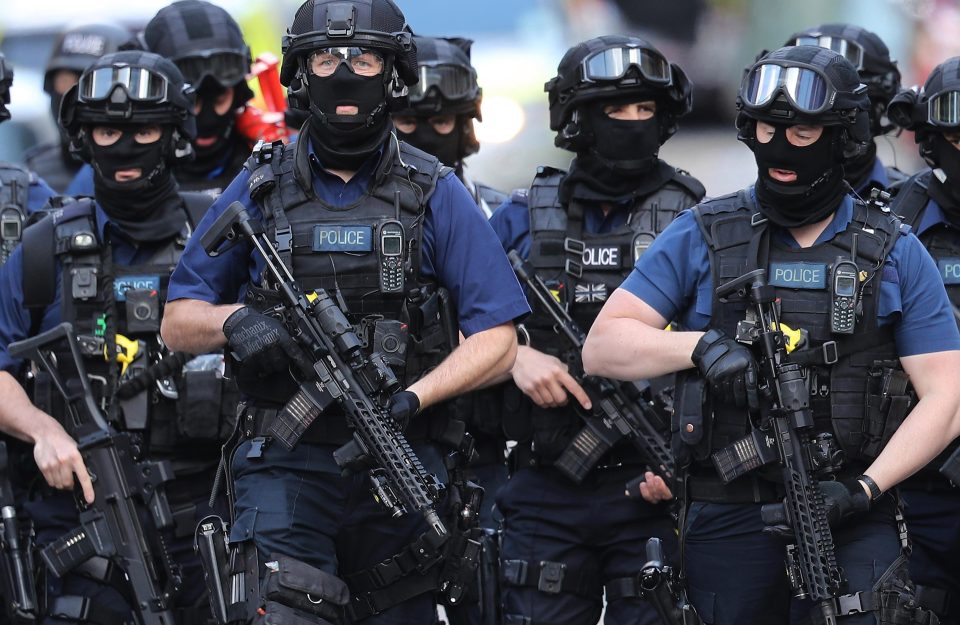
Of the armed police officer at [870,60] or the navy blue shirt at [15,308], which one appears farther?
the armed police officer at [870,60]

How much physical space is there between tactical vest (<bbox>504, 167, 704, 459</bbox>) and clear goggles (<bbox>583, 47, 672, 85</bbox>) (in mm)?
444

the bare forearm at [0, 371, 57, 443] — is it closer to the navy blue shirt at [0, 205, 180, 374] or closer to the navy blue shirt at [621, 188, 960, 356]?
the navy blue shirt at [0, 205, 180, 374]

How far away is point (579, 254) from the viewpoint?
8.35 meters

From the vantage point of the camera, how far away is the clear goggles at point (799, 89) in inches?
273

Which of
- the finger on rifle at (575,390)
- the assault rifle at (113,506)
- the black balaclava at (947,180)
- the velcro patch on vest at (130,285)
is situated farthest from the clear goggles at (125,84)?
the black balaclava at (947,180)

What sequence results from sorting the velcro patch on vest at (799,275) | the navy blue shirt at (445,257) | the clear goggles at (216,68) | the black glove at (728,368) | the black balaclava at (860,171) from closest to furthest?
the black glove at (728,368)
the velcro patch on vest at (799,275)
the navy blue shirt at (445,257)
the black balaclava at (860,171)
the clear goggles at (216,68)

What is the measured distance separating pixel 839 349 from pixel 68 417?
3087 mm

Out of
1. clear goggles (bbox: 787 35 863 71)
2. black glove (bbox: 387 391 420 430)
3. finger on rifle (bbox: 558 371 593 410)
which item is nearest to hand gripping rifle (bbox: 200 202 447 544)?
black glove (bbox: 387 391 420 430)

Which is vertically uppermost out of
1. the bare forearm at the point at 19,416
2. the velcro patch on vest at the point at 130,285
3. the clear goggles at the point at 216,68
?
the clear goggles at the point at 216,68

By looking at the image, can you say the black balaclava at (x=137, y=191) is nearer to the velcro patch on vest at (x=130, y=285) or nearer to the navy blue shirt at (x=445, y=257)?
the velcro patch on vest at (x=130, y=285)

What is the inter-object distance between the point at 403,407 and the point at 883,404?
162cm

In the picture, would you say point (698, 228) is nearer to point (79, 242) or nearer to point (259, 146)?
point (259, 146)

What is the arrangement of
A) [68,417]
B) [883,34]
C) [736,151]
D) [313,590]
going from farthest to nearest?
[736,151] → [883,34] → [68,417] → [313,590]

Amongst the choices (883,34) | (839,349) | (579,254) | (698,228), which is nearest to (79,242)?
(579,254)
